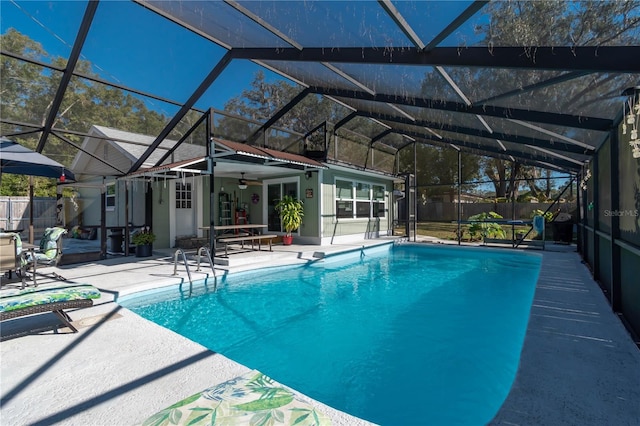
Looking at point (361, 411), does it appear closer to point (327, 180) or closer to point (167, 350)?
point (167, 350)

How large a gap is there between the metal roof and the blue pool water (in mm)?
3044

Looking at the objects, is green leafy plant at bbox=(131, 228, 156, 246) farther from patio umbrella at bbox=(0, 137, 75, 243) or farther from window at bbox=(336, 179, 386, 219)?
window at bbox=(336, 179, 386, 219)

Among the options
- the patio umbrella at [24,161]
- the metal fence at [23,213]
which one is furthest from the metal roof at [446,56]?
the metal fence at [23,213]

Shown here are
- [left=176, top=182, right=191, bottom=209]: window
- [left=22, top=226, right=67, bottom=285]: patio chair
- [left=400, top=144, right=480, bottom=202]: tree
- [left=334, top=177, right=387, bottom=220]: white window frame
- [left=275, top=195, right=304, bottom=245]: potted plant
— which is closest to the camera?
[left=22, top=226, right=67, bottom=285]: patio chair

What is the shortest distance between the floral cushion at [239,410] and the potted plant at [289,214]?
9.51 meters

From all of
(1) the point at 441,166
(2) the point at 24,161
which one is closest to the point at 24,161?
(2) the point at 24,161

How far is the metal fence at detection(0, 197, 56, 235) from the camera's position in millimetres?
13211

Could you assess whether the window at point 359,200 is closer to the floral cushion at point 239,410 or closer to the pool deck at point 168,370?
the pool deck at point 168,370

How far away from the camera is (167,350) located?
3.07 meters

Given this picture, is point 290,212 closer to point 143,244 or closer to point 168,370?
point 143,244

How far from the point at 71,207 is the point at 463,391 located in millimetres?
16093

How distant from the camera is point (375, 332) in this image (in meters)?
4.36

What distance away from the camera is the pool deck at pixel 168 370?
2045 millimetres

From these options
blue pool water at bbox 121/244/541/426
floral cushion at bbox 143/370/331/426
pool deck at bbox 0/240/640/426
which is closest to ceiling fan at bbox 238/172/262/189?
blue pool water at bbox 121/244/541/426
